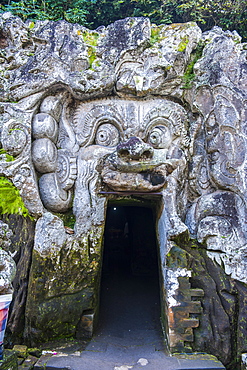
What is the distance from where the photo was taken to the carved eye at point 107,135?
4.94 m

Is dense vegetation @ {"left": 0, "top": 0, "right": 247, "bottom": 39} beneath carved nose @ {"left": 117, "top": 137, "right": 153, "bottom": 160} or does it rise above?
above

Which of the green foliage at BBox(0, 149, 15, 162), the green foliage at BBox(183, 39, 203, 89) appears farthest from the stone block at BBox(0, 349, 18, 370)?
the green foliage at BBox(183, 39, 203, 89)

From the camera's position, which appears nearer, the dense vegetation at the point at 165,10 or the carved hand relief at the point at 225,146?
the carved hand relief at the point at 225,146

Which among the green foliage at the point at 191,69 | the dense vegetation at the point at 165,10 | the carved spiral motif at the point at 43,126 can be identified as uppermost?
the dense vegetation at the point at 165,10

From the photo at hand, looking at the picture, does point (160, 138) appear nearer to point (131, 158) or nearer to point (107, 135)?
point (131, 158)

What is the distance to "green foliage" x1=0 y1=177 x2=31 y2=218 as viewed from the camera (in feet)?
14.0

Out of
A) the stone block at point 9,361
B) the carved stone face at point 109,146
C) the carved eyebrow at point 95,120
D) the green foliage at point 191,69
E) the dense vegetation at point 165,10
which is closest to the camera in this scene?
the stone block at point 9,361

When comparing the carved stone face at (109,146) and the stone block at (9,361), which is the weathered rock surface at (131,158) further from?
the stone block at (9,361)

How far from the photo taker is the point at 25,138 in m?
4.39

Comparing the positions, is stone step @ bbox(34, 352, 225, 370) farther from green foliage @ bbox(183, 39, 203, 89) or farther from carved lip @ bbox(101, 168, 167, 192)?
green foliage @ bbox(183, 39, 203, 89)

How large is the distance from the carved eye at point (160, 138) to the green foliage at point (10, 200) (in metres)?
2.25

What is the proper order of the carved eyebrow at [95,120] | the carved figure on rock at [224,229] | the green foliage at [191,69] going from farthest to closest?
the green foliage at [191,69] < the carved eyebrow at [95,120] < the carved figure on rock at [224,229]

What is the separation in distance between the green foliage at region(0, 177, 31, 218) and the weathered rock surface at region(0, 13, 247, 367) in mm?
105

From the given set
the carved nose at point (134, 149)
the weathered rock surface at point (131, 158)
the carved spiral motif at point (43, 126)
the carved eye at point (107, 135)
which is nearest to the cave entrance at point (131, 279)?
the weathered rock surface at point (131, 158)
